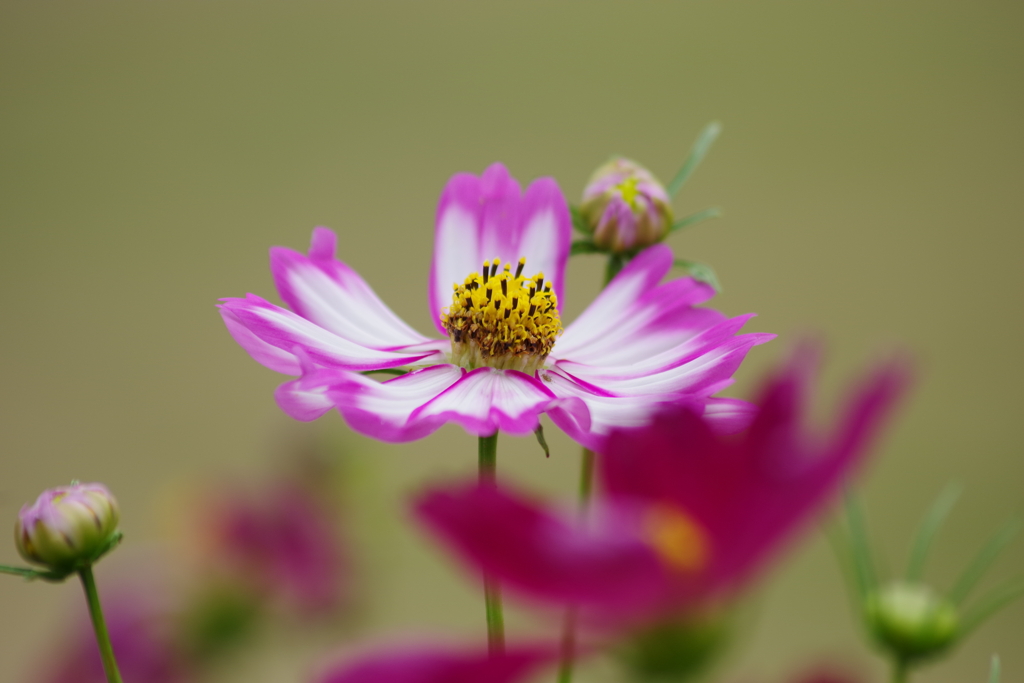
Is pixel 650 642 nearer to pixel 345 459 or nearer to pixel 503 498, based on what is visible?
pixel 503 498

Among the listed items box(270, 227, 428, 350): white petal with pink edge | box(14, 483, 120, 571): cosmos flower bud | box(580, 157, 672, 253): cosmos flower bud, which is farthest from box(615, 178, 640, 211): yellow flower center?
box(14, 483, 120, 571): cosmos flower bud

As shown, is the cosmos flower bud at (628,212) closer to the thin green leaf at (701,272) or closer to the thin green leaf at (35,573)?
the thin green leaf at (701,272)

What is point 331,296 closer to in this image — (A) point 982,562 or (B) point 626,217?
(B) point 626,217

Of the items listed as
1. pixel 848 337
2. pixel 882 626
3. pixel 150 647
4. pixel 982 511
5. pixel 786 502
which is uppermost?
pixel 786 502

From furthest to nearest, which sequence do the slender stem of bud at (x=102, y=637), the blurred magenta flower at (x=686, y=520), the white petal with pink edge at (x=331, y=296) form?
the white petal with pink edge at (x=331, y=296), the slender stem of bud at (x=102, y=637), the blurred magenta flower at (x=686, y=520)

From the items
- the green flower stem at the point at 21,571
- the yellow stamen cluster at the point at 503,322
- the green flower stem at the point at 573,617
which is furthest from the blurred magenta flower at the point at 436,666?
the yellow stamen cluster at the point at 503,322

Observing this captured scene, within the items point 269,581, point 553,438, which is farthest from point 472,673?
point 553,438
